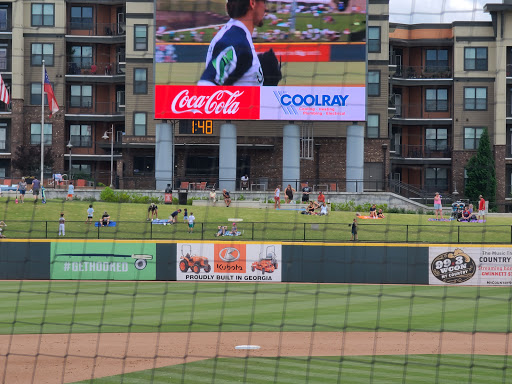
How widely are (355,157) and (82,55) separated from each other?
57.3 feet

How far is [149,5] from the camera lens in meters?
41.8

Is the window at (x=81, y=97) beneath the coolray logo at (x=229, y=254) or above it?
above

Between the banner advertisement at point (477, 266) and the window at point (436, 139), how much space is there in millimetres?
16279

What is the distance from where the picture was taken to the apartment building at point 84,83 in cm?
4300

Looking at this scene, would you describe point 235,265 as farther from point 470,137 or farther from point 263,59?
point 470,137

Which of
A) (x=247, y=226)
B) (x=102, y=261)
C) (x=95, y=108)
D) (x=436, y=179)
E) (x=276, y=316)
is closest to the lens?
(x=276, y=316)

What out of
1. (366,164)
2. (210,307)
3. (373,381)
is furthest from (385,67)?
(373,381)

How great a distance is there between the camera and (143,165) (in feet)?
143

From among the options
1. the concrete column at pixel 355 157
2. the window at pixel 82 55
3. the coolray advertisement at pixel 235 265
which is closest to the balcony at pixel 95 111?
the window at pixel 82 55

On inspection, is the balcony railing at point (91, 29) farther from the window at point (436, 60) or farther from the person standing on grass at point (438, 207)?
the person standing on grass at point (438, 207)

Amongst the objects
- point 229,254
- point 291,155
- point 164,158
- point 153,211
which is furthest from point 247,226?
point 164,158

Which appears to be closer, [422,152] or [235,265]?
[235,265]

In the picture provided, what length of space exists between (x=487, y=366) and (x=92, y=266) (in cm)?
1671

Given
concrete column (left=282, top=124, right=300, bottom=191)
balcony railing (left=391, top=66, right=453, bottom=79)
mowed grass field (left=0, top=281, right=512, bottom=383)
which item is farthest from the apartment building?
mowed grass field (left=0, top=281, right=512, bottom=383)
